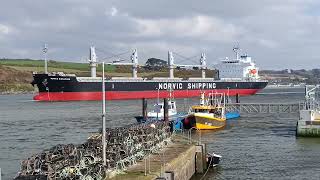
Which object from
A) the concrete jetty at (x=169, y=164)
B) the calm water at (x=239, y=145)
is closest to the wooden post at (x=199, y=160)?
the concrete jetty at (x=169, y=164)

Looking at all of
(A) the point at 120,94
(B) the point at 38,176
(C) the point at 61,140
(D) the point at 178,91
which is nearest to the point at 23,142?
(C) the point at 61,140

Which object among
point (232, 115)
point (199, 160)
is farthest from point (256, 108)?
point (199, 160)

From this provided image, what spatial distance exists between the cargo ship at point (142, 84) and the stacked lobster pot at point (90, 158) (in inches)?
2725

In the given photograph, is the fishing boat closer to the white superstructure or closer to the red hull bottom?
the red hull bottom

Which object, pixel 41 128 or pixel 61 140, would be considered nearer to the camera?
pixel 61 140

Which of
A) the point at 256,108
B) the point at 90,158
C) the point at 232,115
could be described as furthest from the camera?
the point at 256,108

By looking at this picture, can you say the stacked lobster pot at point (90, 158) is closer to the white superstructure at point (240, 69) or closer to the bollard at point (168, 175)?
the bollard at point (168, 175)

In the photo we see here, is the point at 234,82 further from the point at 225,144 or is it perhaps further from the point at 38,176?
the point at 38,176

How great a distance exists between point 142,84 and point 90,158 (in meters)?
94.8

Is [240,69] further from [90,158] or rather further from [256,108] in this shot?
[90,158]

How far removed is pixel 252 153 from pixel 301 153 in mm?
3167

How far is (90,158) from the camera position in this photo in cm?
1920

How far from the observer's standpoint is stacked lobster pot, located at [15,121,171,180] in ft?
56.0

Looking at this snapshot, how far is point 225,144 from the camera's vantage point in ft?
128
